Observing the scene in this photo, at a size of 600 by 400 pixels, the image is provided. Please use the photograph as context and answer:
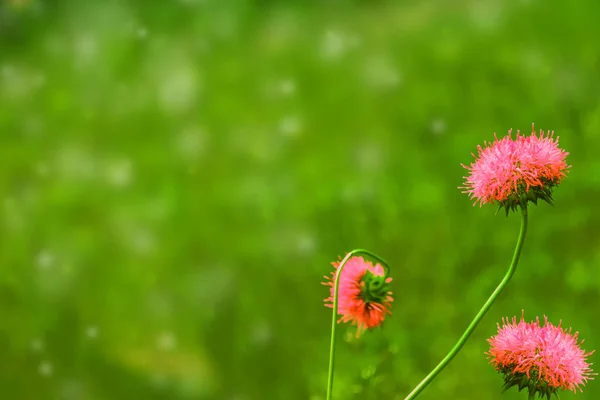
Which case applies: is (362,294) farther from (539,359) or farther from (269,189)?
(269,189)

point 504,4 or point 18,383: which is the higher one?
point 504,4

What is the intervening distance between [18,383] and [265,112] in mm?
800

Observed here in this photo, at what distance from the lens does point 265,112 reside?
4.85ft

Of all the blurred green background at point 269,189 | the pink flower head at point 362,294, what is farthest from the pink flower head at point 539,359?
the blurred green background at point 269,189

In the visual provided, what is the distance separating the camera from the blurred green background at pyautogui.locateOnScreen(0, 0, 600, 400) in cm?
129

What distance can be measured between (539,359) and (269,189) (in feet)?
2.50

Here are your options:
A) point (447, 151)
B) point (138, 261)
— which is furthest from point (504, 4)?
point (138, 261)

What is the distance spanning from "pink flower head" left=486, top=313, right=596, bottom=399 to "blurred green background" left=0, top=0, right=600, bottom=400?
439 millimetres

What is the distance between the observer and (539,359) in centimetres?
80

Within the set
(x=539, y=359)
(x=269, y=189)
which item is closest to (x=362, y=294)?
(x=539, y=359)

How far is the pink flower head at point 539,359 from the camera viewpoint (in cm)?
80

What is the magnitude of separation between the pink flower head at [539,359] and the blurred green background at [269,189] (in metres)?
0.44

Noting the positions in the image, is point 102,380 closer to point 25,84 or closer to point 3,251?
point 3,251

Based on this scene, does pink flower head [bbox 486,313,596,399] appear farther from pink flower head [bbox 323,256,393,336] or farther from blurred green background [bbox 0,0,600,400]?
blurred green background [bbox 0,0,600,400]
